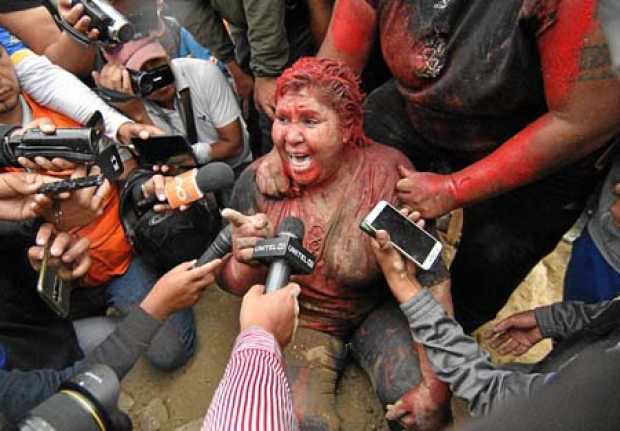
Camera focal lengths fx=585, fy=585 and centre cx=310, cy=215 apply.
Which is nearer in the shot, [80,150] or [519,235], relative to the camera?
[80,150]

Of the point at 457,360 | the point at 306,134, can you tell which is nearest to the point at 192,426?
the point at 457,360

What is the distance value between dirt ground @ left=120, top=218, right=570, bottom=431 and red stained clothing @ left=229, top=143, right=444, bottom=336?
1.46 ft

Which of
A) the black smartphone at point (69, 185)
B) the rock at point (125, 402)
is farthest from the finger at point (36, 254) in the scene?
the rock at point (125, 402)

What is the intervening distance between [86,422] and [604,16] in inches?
61.1

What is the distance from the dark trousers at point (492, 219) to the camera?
2754 mm

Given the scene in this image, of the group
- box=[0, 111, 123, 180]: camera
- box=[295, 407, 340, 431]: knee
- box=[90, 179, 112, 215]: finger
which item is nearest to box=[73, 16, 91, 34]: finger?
box=[0, 111, 123, 180]: camera

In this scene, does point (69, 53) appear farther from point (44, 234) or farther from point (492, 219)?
point (492, 219)

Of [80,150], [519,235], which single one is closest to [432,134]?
[519,235]

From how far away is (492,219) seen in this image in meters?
2.95

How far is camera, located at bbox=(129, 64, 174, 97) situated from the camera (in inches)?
126

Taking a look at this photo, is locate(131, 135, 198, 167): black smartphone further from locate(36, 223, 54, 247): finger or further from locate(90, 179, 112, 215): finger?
locate(36, 223, 54, 247): finger

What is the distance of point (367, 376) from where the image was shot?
2.87 meters

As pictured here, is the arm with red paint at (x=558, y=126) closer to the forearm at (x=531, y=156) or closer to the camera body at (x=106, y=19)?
the forearm at (x=531, y=156)

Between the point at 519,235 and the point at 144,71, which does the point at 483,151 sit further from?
the point at 144,71
